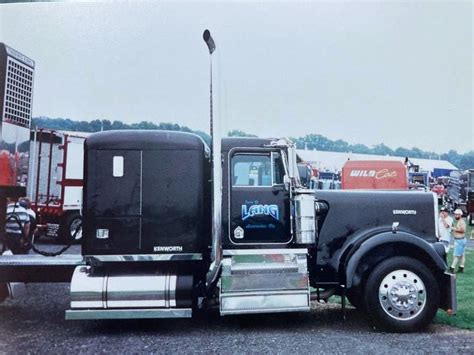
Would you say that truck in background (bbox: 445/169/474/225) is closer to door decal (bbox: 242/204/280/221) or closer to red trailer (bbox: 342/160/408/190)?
red trailer (bbox: 342/160/408/190)

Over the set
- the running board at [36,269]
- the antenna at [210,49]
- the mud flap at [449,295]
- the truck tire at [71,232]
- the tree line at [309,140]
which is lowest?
the mud flap at [449,295]

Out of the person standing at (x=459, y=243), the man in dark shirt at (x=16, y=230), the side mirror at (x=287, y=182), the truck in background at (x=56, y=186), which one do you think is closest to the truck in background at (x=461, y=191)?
the person standing at (x=459, y=243)

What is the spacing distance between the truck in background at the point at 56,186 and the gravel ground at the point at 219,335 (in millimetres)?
1749

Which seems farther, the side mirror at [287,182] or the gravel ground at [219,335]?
the side mirror at [287,182]

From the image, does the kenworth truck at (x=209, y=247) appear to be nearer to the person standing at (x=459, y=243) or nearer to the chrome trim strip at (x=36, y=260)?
the chrome trim strip at (x=36, y=260)

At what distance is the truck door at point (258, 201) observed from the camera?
13.9 ft

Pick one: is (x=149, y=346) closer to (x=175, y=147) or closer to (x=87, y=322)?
(x=87, y=322)

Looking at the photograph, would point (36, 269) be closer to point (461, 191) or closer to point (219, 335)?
point (219, 335)

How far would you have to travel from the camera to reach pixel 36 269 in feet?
13.9

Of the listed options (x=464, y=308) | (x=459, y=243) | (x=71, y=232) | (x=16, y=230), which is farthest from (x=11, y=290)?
(x=459, y=243)

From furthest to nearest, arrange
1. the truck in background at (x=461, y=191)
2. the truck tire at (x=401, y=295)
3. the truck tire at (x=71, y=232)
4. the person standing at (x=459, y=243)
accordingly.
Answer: the person standing at (x=459, y=243), the truck in background at (x=461, y=191), the truck tire at (x=71, y=232), the truck tire at (x=401, y=295)

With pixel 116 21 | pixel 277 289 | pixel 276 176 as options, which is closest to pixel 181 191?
pixel 276 176

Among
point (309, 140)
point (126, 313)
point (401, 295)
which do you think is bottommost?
point (126, 313)

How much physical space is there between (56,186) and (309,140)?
530 centimetres
